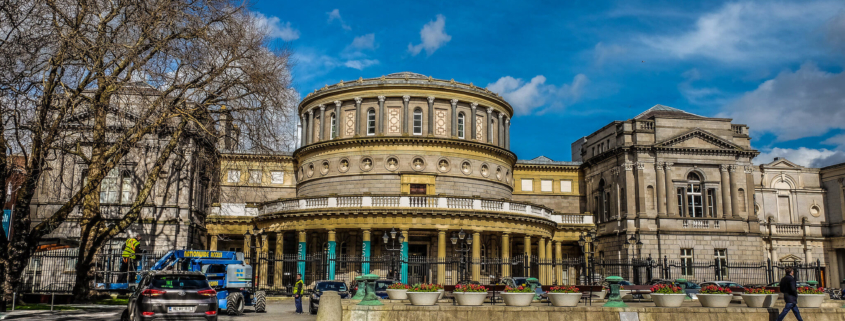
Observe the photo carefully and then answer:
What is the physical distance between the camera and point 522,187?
52.6 metres

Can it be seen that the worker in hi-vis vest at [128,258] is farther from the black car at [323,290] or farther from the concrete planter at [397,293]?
the concrete planter at [397,293]

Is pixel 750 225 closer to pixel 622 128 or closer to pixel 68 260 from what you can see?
pixel 622 128

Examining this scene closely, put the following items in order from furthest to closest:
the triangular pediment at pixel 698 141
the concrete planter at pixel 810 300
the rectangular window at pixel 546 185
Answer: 1. the rectangular window at pixel 546 185
2. the triangular pediment at pixel 698 141
3. the concrete planter at pixel 810 300

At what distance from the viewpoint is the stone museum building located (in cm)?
3972

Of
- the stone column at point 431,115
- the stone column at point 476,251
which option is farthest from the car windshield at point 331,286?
the stone column at point 431,115

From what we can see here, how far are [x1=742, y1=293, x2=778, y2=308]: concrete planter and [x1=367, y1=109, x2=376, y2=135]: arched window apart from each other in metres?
30.0

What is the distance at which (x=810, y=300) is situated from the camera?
19469 millimetres

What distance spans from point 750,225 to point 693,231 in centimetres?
431

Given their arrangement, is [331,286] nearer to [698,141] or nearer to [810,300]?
[810,300]

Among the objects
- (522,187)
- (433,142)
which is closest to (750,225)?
(522,187)

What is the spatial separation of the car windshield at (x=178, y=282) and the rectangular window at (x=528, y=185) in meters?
37.5

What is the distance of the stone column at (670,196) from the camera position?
45.8 meters

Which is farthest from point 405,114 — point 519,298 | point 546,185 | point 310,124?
point 519,298

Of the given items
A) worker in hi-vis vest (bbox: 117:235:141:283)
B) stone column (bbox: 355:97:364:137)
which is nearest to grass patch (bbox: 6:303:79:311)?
worker in hi-vis vest (bbox: 117:235:141:283)
